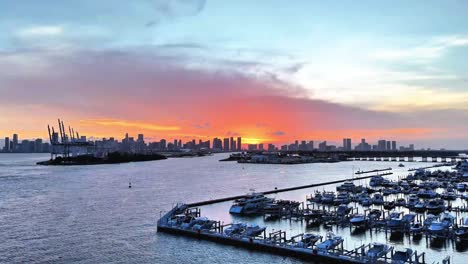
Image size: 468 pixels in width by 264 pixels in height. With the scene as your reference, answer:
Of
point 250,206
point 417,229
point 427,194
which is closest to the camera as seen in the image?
point 417,229

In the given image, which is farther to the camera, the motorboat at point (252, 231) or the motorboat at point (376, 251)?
the motorboat at point (252, 231)

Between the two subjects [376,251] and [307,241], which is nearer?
[376,251]

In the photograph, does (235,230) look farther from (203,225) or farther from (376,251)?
(376,251)

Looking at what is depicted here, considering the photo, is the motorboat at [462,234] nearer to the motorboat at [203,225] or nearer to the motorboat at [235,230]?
the motorboat at [235,230]

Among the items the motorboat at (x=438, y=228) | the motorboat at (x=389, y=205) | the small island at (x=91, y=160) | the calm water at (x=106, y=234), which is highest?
the small island at (x=91, y=160)

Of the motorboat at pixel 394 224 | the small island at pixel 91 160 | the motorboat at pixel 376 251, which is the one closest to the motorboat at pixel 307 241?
the motorboat at pixel 376 251

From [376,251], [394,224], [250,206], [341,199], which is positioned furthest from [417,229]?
[341,199]

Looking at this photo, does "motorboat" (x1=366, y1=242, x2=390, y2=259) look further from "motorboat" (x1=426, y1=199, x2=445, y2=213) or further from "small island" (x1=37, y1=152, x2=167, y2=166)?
"small island" (x1=37, y1=152, x2=167, y2=166)
